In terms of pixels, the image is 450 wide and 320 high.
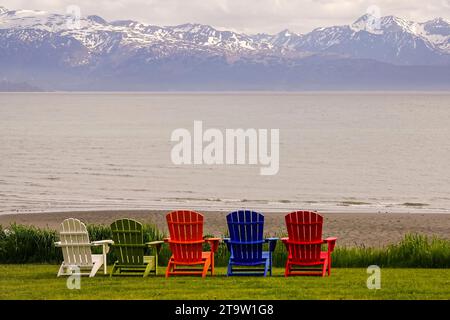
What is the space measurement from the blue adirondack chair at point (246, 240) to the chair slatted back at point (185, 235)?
1.43ft

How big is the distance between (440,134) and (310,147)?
26.5 m

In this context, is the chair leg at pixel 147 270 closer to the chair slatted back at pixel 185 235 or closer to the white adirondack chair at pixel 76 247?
the chair slatted back at pixel 185 235

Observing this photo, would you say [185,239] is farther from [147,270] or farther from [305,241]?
[305,241]

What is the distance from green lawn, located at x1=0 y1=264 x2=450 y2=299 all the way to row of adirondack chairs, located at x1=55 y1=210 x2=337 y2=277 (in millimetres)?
279

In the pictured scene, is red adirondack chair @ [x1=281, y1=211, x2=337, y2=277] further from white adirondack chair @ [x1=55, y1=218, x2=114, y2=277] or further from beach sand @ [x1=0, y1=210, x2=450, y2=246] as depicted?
beach sand @ [x1=0, y1=210, x2=450, y2=246]

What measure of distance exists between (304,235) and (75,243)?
10.9ft

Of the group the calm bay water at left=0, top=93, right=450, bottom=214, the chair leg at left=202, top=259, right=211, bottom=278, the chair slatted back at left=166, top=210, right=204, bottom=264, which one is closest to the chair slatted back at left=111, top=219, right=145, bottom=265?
the chair slatted back at left=166, top=210, right=204, bottom=264

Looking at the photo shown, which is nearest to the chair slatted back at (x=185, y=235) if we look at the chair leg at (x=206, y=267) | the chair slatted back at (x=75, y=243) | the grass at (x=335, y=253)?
the chair leg at (x=206, y=267)

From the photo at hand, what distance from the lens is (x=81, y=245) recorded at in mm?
12281

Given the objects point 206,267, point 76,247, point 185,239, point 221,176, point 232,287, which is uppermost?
point 221,176

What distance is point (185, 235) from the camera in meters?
12.3

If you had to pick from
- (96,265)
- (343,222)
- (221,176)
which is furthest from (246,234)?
(221,176)
